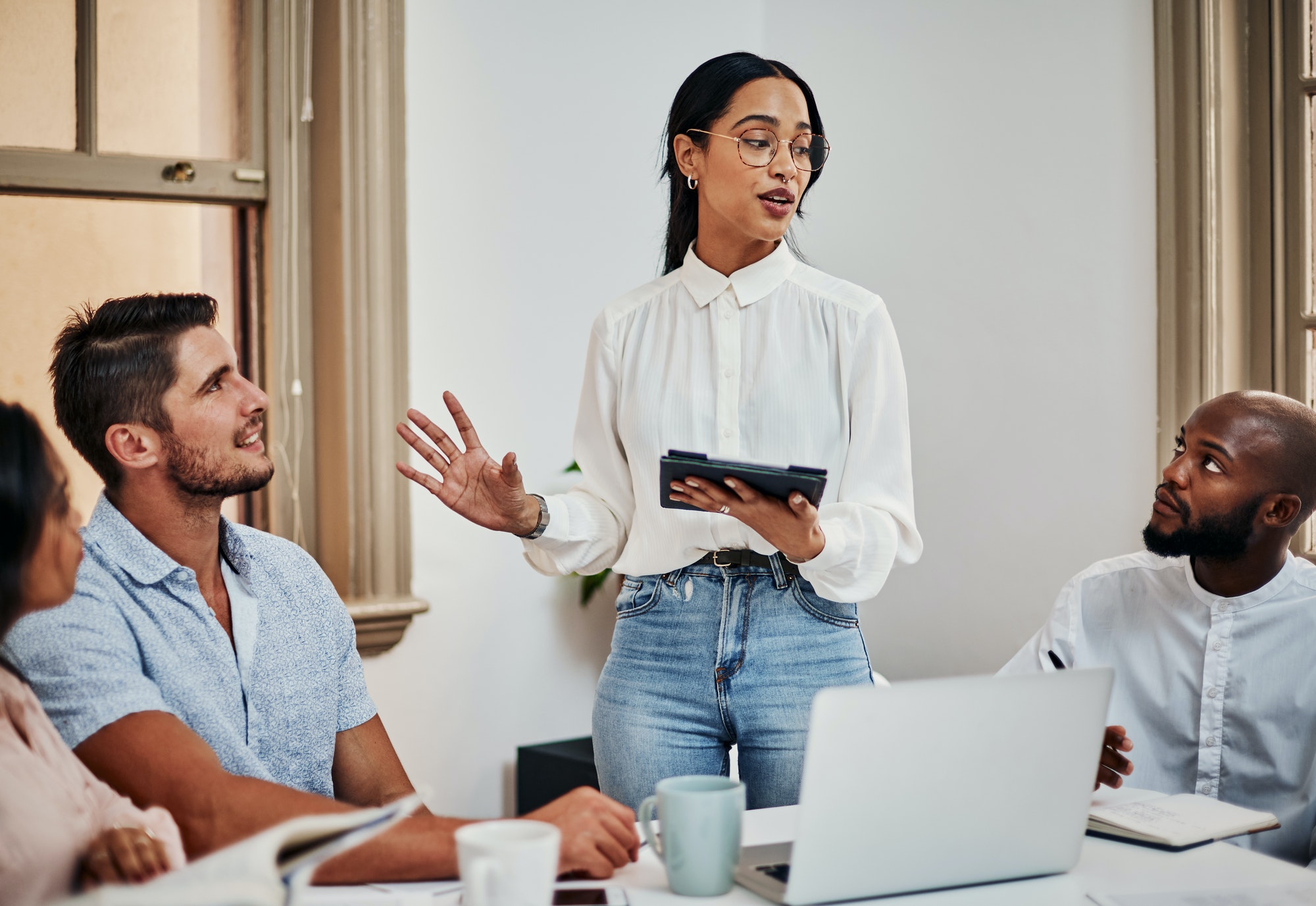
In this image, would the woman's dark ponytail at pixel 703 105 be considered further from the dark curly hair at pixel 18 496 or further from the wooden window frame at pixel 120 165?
the wooden window frame at pixel 120 165

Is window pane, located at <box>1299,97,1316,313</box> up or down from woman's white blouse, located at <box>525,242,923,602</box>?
up

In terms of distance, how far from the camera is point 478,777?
298 cm

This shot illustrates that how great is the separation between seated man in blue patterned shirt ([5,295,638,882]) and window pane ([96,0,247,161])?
138cm

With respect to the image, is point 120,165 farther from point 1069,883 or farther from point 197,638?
point 1069,883

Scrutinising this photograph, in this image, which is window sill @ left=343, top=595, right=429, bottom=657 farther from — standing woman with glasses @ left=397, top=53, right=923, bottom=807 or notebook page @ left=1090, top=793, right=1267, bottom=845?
notebook page @ left=1090, top=793, right=1267, bottom=845

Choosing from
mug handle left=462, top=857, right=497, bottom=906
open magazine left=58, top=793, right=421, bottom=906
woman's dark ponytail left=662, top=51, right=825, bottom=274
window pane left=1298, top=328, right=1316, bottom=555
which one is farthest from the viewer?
window pane left=1298, top=328, right=1316, bottom=555

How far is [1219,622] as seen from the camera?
163cm

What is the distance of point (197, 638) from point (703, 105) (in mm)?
935

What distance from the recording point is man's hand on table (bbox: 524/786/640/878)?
1.04m

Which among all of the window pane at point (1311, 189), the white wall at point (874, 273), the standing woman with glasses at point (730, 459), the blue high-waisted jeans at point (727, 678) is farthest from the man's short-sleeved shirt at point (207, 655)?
the window pane at point (1311, 189)

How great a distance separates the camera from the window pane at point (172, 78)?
265 cm

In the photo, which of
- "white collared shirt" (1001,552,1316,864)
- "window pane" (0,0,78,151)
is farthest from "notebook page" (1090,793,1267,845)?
"window pane" (0,0,78,151)

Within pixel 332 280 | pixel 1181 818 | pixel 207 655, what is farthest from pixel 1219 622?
pixel 332 280

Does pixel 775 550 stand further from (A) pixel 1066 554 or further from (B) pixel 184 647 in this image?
(A) pixel 1066 554
